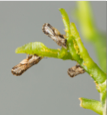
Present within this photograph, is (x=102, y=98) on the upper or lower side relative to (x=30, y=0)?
lower

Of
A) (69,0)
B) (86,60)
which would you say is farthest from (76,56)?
(69,0)

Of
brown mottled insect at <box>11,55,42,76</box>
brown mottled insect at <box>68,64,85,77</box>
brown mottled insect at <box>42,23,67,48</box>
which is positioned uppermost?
brown mottled insect at <box>42,23,67,48</box>

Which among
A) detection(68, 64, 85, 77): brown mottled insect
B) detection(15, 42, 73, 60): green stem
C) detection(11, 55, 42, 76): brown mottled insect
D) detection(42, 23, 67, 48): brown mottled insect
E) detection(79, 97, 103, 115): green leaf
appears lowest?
detection(79, 97, 103, 115): green leaf

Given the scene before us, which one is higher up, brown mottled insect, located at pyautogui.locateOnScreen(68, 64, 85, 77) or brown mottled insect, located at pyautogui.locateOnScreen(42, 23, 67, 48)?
brown mottled insect, located at pyautogui.locateOnScreen(42, 23, 67, 48)

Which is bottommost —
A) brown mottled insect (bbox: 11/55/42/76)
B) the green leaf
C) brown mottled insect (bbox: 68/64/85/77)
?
the green leaf

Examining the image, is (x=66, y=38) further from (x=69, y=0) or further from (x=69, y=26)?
(x=69, y=0)

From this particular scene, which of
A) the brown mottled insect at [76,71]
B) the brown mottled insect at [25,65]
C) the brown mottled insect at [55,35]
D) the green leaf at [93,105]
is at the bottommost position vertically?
the green leaf at [93,105]

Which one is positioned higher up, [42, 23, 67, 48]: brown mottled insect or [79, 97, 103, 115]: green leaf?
[42, 23, 67, 48]: brown mottled insect

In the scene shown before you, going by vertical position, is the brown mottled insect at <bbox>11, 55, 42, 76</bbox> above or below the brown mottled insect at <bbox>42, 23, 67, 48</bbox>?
below

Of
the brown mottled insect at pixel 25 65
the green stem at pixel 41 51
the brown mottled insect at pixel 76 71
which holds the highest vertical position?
the green stem at pixel 41 51

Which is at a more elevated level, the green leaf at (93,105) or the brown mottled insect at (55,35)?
the brown mottled insect at (55,35)

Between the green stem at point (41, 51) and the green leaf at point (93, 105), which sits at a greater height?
the green stem at point (41, 51)
